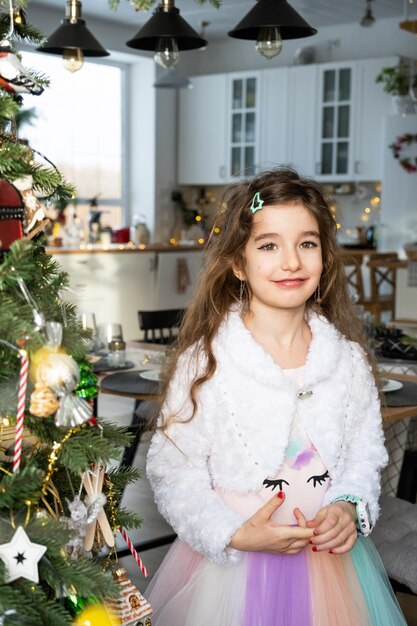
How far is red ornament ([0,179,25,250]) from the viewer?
1061 mm

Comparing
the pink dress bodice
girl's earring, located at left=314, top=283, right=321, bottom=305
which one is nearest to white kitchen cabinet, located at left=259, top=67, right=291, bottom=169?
girl's earring, located at left=314, top=283, right=321, bottom=305

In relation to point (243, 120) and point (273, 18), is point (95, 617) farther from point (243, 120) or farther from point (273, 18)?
point (243, 120)

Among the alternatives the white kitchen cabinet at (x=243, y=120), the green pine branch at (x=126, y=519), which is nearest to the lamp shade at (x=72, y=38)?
the green pine branch at (x=126, y=519)

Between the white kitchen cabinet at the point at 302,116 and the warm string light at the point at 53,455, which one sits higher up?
the white kitchen cabinet at the point at 302,116

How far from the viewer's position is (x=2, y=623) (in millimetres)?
980

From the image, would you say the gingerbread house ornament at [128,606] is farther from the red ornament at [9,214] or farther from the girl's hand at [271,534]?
the red ornament at [9,214]

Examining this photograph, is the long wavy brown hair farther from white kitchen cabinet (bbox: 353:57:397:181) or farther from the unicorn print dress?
white kitchen cabinet (bbox: 353:57:397:181)

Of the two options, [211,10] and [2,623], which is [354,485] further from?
[211,10]

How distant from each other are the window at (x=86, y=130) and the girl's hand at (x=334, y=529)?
6.70 metres

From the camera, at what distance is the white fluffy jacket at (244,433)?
1578 millimetres

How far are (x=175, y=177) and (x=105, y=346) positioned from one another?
19.2ft

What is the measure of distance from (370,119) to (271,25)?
197 inches

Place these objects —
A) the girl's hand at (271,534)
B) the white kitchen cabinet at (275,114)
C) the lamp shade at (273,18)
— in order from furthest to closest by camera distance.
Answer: the white kitchen cabinet at (275,114), the lamp shade at (273,18), the girl's hand at (271,534)

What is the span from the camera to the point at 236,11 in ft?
25.7
